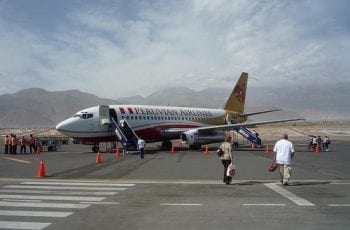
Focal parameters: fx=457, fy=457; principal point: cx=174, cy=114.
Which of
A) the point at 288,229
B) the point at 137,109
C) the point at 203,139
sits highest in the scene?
the point at 137,109

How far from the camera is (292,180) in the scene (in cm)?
1666

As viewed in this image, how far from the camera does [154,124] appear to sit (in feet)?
124

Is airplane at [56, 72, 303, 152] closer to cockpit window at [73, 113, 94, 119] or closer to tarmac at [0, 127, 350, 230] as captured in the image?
cockpit window at [73, 113, 94, 119]

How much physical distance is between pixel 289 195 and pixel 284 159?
2623mm

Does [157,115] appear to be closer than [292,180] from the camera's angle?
No

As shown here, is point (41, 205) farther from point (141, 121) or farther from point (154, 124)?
point (154, 124)

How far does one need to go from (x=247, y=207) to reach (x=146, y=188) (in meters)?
4.27

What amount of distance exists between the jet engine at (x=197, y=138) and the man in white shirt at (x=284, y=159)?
2177cm

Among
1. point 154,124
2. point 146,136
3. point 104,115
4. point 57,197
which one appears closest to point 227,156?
point 57,197

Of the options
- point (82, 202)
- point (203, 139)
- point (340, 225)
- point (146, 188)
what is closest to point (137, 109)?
point (203, 139)

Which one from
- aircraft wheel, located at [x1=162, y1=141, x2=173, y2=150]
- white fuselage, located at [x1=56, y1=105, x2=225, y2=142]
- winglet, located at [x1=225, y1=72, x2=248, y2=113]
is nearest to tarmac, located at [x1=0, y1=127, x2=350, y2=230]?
white fuselage, located at [x1=56, y1=105, x2=225, y2=142]

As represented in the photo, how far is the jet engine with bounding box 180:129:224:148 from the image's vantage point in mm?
37188

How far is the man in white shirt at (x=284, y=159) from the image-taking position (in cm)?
1501

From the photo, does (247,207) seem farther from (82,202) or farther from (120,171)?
(120,171)
